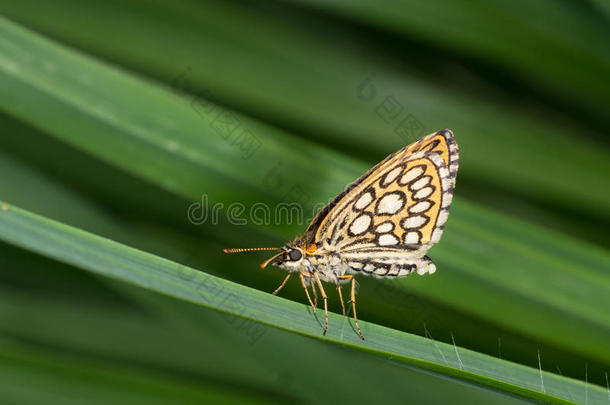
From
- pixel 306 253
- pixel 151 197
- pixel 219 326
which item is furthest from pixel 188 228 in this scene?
pixel 306 253
